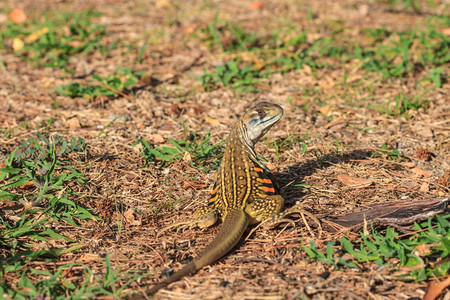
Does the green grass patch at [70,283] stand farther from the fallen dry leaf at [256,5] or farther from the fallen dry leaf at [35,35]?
the fallen dry leaf at [256,5]

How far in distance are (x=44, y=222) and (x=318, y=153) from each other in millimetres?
2946

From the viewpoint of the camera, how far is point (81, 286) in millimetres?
3520

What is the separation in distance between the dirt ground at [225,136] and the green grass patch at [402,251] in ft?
0.26

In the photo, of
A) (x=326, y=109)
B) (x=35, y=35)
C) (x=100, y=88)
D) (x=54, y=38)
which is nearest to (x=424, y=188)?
(x=326, y=109)

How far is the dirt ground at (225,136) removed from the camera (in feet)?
12.0

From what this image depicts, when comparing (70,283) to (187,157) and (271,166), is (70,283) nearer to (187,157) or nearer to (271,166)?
(187,157)

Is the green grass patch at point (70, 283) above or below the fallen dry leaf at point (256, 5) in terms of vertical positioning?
below

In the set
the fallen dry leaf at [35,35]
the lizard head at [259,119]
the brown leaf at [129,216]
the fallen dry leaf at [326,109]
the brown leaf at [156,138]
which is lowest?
the brown leaf at [129,216]

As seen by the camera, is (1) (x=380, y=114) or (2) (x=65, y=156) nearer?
(2) (x=65, y=156)

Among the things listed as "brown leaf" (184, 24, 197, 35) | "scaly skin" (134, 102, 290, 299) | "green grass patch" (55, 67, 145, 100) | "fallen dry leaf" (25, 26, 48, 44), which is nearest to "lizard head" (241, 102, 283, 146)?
"scaly skin" (134, 102, 290, 299)

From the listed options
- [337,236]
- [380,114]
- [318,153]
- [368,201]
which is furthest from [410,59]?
[337,236]

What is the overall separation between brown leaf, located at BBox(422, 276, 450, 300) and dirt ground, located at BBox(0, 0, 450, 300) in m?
0.06

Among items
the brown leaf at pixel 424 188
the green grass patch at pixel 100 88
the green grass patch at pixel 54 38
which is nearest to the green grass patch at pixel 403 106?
the brown leaf at pixel 424 188

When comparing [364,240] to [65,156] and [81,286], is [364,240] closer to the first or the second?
[81,286]
